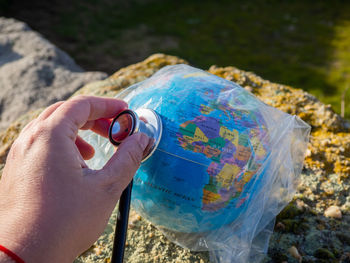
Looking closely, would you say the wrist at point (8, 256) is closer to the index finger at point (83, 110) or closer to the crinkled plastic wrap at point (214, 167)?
the index finger at point (83, 110)

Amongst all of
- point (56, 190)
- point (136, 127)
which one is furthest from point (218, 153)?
point (56, 190)

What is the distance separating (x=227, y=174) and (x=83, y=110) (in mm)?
580

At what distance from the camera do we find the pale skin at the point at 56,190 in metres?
0.99

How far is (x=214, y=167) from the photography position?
1.40 m

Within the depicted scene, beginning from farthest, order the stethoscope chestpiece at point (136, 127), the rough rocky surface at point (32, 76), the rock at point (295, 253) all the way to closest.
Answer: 1. the rough rocky surface at point (32, 76)
2. the rock at point (295, 253)
3. the stethoscope chestpiece at point (136, 127)

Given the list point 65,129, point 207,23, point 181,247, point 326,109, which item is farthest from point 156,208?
point 207,23

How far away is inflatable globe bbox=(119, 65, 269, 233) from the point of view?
1.39 metres

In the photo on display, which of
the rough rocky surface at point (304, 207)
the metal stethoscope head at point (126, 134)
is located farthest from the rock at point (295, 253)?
the metal stethoscope head at point (126, 134)

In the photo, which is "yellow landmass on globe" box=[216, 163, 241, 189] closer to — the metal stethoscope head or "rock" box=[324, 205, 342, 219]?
the metal stethoscope head

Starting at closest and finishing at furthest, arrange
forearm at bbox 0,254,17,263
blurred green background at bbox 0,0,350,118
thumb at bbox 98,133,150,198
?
forearm at bbox 0,254,17,263 < thumb at bbox 98,133,150,198 < blurred green background at bbox 0,0,350,118

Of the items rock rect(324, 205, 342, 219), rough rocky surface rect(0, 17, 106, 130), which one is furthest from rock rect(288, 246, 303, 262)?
rough rocky surface rect(0, 17, 106, 130)

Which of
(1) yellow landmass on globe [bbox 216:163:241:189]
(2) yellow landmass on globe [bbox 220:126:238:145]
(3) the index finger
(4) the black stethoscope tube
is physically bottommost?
(4) the black stethoscope tube

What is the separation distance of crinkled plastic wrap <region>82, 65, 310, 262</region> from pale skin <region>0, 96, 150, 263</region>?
19 cm

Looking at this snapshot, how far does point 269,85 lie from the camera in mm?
2619
